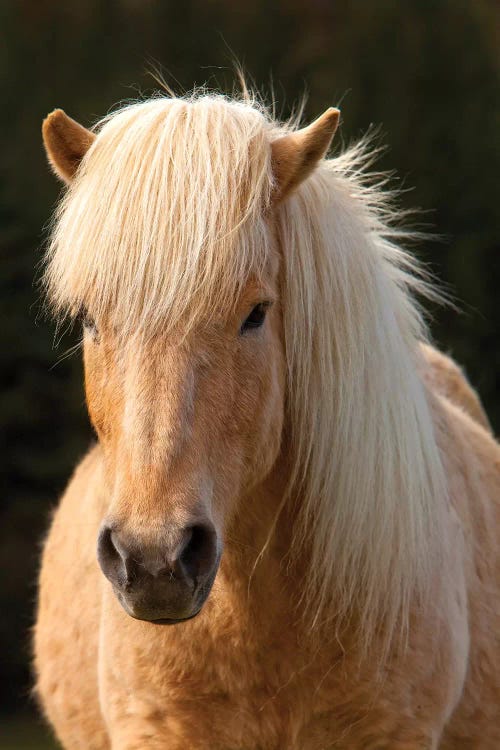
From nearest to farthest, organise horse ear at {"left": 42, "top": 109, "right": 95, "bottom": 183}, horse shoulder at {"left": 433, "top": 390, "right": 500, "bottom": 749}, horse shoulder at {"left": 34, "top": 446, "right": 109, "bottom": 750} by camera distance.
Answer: horse ear at {"left": 42, "top": 109, "right": 95, "bottom": 183}
horse shoulder at {"left": 433, "top": 390, "right": 500, "bottom": 749}
horse shoulder at {"left": 34, "top": 446, "right": 109, "bottom": 750}

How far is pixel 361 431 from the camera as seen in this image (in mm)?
3309

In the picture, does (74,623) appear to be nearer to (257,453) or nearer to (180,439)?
(257,453)

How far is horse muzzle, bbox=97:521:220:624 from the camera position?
265cm

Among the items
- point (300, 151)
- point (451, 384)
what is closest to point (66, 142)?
point (300, 151)

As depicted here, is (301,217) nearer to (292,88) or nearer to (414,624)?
(414,624)

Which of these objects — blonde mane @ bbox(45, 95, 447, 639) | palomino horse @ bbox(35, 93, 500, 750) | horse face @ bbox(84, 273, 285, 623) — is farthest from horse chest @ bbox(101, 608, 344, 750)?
horse face @ bbox(84, 273, 285, 623)

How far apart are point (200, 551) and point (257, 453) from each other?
379mm

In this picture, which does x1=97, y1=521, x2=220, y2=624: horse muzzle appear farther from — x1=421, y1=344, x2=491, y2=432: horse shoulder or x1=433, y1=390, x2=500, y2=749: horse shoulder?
x1=421, y1=344, x2=491, y2=432: horse shoulder

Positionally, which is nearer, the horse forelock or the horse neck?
the horse forelock

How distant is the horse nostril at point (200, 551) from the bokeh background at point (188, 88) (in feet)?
17.0

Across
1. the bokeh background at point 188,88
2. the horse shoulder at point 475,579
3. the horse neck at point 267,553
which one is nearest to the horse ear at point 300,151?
the horse neck at point 267,553

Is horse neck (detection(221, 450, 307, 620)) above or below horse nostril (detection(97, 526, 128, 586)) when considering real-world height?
below

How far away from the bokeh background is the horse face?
16.1ft

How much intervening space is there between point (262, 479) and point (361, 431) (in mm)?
309
